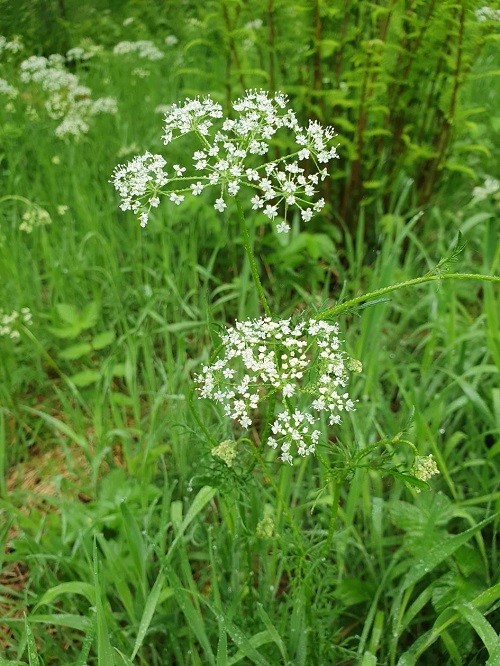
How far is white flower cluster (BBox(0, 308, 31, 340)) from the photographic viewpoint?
7.55 ft

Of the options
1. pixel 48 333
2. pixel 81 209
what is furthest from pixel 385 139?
pixel 48 333

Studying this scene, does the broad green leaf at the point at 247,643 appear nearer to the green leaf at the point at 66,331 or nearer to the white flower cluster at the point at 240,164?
the white flower cluster at the point at 240,164

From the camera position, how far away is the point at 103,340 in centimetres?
242

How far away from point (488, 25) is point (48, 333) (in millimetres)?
2155

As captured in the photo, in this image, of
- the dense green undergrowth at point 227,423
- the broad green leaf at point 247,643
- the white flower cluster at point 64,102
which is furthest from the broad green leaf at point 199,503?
the white flower cluster at point 64,102

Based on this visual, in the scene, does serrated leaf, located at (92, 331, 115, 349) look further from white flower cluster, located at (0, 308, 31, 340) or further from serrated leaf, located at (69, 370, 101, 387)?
white flower cluster, located at (0, 308, 31, 340)

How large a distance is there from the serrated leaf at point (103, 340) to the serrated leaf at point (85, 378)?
111 mm

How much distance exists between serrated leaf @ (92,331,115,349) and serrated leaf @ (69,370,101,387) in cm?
11

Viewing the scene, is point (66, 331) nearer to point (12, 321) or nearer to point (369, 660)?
point (12, 321)

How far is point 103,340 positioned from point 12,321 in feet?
1.16

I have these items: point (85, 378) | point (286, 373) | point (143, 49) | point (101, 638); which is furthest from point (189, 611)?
point (143, 49)

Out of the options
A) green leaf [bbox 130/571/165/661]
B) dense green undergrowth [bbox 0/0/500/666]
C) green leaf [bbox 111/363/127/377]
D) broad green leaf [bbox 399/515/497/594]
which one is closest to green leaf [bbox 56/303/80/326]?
dense green undergrowth [bbox 0/0/500/666]

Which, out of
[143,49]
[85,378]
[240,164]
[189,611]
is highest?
[143,49]

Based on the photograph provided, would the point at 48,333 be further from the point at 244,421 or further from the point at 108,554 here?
the point at 244,421
